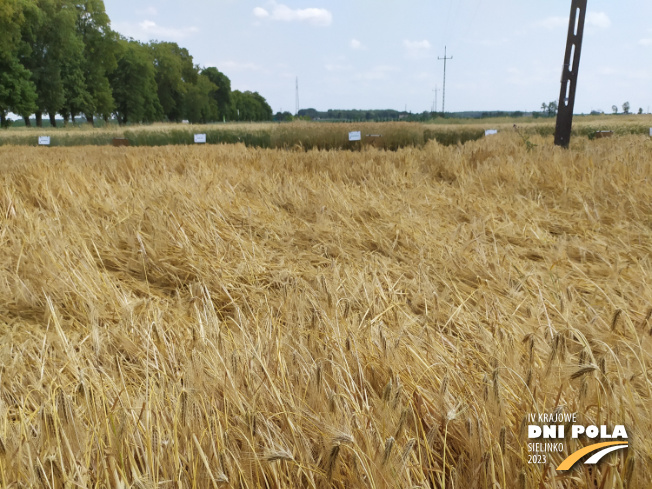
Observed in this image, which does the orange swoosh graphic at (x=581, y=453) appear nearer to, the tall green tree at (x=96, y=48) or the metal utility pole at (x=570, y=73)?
the metal utility pole at (x=570, y=73)

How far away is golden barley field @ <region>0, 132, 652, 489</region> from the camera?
880 mm

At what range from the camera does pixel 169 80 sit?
54.1 m

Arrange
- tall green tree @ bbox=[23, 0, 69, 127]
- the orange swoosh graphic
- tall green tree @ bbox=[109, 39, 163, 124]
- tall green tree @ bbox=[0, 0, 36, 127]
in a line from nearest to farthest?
the orange swoosh graphic, tall green tree @ bbox=[0, 0, 36, 127], tall green tree @ bbox=[23, 0, 69, 127], tall green tree @ bbox=[109, 39, 163, 124]

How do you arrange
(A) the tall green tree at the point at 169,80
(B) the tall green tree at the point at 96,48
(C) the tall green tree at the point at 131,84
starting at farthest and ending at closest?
(A) the tall green tree at the point at 169,80 → (C) the tall green tree at the point at 131,84 → (B) the tall green tree at the point at 96,48

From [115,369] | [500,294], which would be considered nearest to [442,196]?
[500,294]

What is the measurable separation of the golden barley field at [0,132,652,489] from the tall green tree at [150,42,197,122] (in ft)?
178

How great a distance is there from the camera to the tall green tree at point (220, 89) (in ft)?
245

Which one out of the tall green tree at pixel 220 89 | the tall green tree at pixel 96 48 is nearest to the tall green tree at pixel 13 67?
the tall green tree at pixel 96 48

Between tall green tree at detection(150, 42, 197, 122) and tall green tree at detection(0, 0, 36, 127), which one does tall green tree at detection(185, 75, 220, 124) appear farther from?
tall green tree at detection(0, 0, 36, 127)

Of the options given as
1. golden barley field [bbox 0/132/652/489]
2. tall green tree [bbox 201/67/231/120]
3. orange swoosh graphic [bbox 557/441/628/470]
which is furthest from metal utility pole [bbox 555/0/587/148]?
tall green tree [bbox 201/67/231/120]

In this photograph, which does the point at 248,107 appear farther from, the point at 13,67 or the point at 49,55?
the point at 13,67

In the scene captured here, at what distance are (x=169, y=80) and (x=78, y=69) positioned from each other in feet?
65.2

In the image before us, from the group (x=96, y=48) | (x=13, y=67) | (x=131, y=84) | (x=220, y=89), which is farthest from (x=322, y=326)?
(x=220, y=89)

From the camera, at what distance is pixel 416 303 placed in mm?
1862
